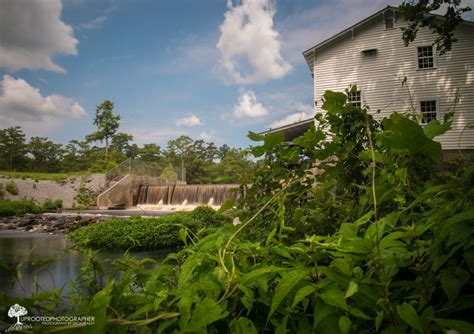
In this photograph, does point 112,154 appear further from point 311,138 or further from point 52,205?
point 311,138

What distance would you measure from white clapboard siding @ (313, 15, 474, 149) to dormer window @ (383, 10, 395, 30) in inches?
7.8

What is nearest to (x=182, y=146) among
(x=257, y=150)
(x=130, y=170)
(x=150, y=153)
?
(x=150, y=153)

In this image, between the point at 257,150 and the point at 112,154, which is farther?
the point at 112,154

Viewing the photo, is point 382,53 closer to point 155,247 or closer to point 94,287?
point 155,247

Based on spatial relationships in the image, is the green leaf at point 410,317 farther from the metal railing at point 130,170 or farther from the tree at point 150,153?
the tree at point 150,153

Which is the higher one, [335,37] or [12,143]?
[335,37]

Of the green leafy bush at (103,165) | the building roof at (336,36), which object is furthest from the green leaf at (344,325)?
the green leafy bush at (103,165)

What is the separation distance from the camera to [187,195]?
21.4 meters

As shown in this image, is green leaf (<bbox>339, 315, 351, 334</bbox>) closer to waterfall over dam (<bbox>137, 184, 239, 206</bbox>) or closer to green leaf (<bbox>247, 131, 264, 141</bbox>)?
green leaf (<bbox>247, 131, 264, 141</bbox>)

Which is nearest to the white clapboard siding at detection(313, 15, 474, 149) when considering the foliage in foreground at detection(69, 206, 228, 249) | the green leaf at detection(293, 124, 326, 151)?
the foliage in foreground at detection(69, 206, 228, 249)

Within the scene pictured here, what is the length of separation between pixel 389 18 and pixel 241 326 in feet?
64.9

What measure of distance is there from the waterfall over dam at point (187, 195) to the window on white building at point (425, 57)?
1267 centimetres

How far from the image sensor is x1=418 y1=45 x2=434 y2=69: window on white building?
1631 centimetres

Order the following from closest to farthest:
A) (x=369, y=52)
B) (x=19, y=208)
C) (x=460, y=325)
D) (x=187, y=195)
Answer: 1. (x=460, y=325)
2. (x=369, y=52)
3. (x=19, y=208)
4. (x=187, y=195)
